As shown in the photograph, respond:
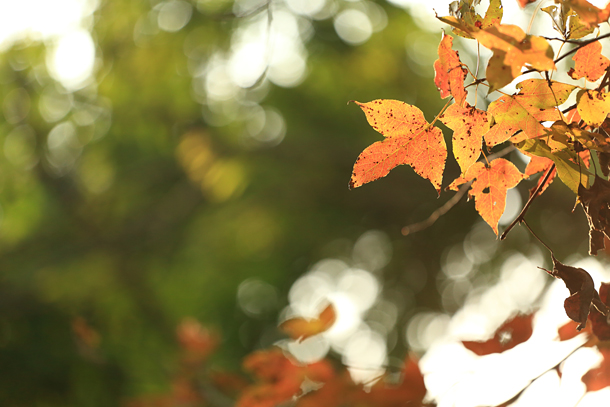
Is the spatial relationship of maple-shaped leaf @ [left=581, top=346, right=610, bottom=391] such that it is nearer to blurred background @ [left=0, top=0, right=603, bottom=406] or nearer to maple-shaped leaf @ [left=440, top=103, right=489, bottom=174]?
maple-shaped leaf @ [left=440, top=103, right=489, bottom=174]

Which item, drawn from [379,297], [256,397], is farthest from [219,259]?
[256,397]

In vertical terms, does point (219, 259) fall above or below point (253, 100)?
below

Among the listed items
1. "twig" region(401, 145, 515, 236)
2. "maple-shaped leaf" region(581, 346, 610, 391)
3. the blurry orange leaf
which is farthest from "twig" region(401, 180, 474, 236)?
the blurry orange leaf

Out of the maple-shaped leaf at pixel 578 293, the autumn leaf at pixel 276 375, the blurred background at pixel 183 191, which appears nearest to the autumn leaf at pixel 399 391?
Result: the autumn leaf at pixel 276 375

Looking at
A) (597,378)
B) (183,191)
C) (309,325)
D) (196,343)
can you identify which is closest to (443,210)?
(597,378)

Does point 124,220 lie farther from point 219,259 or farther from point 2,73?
point 2,73

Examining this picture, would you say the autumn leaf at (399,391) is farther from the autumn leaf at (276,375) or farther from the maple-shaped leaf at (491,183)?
the maple-shaped leaf at (491,183)
